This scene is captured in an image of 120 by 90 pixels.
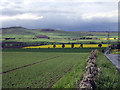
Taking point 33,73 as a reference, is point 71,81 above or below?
above

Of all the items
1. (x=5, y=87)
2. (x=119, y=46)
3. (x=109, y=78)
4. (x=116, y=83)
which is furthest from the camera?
(x=119, y=46)

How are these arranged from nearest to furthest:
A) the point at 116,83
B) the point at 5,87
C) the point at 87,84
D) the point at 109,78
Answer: the point at 87,84 < the point at 116,83 < the point at 109,78 < the point at 5,87

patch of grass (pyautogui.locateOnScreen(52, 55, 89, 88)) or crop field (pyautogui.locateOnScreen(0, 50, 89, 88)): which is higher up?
patch of grass (pyautogui.locateOnScreen(52, 55, 89, 88))

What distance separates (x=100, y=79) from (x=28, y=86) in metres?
6.62

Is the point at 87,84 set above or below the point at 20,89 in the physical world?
above

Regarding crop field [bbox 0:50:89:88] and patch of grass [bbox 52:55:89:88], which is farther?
crop field [bbox 0:50:89:88]

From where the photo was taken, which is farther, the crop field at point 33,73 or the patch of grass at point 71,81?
the crop field at point 33,73

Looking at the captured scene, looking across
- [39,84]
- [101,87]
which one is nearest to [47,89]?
[39,84]

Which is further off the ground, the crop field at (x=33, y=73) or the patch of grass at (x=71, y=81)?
the patch of grass at (x=71, y=81)

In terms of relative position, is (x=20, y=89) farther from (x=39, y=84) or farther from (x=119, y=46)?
(x=119, y=46)

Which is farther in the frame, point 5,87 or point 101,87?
point 5,87

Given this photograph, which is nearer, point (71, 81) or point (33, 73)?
point (71, 81)

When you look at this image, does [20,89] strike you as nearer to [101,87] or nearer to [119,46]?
[101,87]

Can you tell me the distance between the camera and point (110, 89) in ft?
42.5
